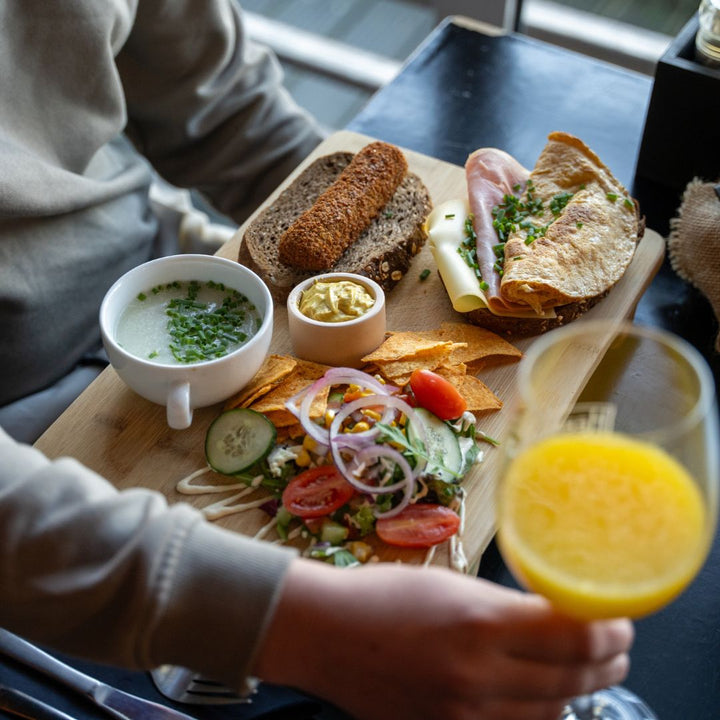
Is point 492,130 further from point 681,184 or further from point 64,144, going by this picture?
point 64,144

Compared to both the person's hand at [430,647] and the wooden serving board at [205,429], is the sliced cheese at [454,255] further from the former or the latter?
the person's hand at [430,647]

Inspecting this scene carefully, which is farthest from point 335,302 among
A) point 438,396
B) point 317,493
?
point 317,493

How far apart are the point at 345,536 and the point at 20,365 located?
87 centimetres

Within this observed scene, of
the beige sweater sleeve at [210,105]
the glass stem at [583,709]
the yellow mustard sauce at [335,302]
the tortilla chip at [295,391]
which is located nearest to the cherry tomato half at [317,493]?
the tortilla chip at [295,391]

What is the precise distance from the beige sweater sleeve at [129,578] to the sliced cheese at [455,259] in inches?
31.0

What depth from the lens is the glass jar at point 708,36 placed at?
1952 millimetres

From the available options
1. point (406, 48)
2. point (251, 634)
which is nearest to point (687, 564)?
point (251, 634)

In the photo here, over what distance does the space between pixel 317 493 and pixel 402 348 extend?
0.37 metres

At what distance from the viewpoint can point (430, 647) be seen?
102cm

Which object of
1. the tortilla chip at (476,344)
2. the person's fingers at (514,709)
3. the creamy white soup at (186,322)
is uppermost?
the person's fingers at (514,709)

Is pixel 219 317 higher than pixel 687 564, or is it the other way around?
pixel 687 564

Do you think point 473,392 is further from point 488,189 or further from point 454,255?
point 488,189

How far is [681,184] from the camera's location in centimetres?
215

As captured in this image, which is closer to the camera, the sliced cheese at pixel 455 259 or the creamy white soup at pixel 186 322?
the creamy white soup at pixel 186 322
